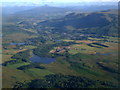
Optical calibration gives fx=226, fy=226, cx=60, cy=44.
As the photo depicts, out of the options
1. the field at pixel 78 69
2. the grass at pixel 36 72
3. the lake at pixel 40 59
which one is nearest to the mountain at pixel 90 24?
the field at pixel 78 69

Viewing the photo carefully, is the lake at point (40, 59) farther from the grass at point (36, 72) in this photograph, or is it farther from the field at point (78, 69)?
the grass at point (36, 72)

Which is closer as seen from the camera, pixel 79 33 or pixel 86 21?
pixel 79 33

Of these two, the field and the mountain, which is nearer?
the field

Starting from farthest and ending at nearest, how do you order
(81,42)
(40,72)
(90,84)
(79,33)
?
(79,33)
(81,42)
(40,72)
(90,84)

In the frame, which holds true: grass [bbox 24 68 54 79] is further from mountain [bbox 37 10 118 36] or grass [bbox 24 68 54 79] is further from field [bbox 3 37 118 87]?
mountain [bbox 37 10 118 36]

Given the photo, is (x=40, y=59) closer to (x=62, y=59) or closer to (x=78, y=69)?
(x=62, y=59)

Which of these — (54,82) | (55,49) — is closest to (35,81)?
(54,82)

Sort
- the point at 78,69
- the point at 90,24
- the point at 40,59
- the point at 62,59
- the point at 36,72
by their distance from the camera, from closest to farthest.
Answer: the point at 36,72 → the point at 78,69 → the point at 62,59 → the point at 40,59 → the point at 90,24

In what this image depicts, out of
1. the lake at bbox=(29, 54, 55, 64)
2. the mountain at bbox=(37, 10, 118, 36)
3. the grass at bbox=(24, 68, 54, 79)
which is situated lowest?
the grass at bbox=(24, 68, 54, 79)

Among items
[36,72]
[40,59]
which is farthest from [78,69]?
[40,59]

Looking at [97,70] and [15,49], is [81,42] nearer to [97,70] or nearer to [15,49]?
[15,49]

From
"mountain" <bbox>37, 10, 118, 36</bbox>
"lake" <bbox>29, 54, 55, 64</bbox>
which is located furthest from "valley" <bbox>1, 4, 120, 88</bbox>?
"mountain" <bbox>37, 10, 118, 36</bbox>
